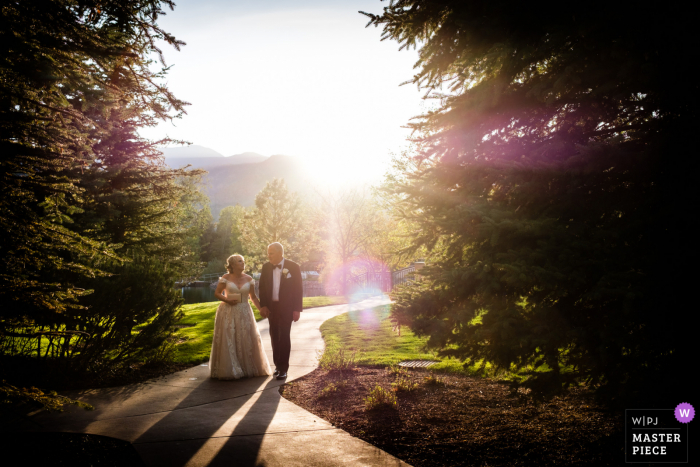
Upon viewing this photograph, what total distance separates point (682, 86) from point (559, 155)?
102 centimetres

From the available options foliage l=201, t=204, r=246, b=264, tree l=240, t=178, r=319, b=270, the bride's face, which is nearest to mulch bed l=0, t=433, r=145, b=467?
the bride's face

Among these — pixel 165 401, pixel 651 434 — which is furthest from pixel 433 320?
pixel 165 401

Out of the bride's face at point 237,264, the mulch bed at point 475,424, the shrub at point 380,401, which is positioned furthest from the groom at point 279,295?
the shrub at point 380,401

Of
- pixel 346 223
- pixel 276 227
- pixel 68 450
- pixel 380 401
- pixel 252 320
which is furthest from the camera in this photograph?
pixel 276 227

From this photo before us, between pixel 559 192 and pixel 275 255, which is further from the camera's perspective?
pixel 275 255

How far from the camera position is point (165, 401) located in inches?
208

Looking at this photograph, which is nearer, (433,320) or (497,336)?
(497,336)

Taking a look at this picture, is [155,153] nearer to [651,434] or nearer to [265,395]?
[265,395]

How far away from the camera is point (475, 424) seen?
4203 mm

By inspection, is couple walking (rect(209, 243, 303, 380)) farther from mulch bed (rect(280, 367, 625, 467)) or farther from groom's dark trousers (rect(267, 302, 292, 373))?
mulch bed (rect(280, 367, 625, 467))

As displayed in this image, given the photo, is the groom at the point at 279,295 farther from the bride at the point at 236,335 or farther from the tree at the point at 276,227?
the tree at the point at 276,227

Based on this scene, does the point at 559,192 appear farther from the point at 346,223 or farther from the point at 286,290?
the point at 346,223

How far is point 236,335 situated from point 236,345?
0.17 m

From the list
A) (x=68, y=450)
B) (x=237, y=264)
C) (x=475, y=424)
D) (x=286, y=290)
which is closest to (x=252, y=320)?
(x=286, y=290)
